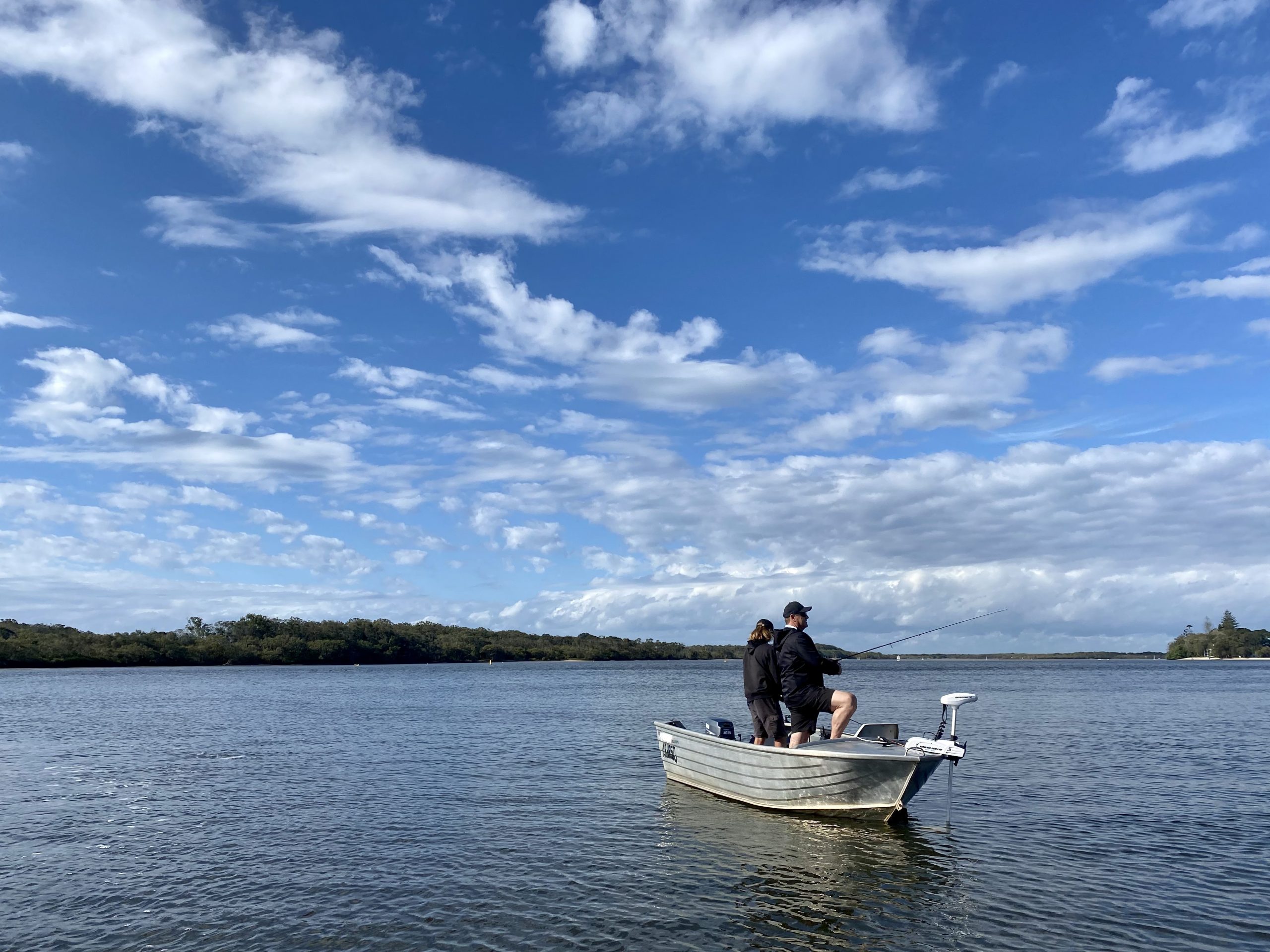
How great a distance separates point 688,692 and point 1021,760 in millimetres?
41680

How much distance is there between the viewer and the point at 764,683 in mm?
16828

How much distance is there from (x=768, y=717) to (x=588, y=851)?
4.59m

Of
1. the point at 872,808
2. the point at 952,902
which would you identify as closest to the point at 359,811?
the point at 872,808

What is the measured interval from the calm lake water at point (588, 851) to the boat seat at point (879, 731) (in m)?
1.56

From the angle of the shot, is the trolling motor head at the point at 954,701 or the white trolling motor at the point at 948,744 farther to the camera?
the white trolling motor at the point at 948,744

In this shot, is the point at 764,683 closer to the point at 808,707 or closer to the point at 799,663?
the point at 808,707

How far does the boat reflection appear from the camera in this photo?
10.4m

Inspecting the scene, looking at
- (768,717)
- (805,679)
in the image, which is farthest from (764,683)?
(805,679)

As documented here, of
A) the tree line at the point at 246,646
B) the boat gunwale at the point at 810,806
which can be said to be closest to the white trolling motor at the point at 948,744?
the boat gunwale at the point at 810,806

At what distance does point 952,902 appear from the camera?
37.4 ft

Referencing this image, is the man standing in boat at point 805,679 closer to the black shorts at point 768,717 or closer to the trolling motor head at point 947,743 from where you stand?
the black shorts at point 768,717

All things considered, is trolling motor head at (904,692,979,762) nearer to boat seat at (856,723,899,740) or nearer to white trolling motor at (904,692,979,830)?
white trolling motor at (904,692,979,830)

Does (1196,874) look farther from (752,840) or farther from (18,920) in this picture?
(18,920)

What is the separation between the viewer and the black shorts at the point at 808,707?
15797 millimetres
